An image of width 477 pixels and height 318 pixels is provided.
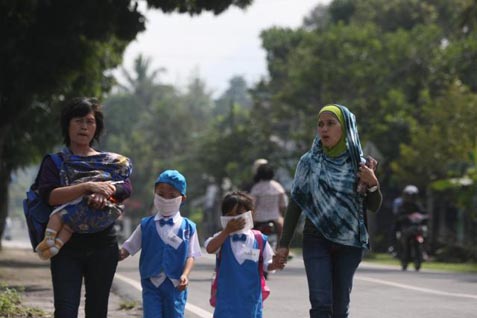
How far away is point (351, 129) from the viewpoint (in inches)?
278

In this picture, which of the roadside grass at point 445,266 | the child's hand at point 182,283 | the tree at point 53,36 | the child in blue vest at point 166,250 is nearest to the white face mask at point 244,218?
the child in blue vest at point 166,250

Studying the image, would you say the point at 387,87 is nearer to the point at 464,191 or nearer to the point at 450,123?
the point at 450,123

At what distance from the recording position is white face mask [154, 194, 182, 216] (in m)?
7.48

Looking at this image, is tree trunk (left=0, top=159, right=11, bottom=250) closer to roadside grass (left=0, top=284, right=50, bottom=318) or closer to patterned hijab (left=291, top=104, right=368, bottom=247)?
roadside grass (left=0, top=284, right=50, bottom=318)

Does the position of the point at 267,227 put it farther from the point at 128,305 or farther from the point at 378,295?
the point at 128,305

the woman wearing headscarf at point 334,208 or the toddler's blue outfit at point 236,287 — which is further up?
the woman wearing headscarf at point 334,208

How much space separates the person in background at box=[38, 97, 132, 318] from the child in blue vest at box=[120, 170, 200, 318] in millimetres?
552

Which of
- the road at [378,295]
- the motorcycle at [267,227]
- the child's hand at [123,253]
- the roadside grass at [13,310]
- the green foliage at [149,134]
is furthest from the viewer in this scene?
the green foliage at [149,134]

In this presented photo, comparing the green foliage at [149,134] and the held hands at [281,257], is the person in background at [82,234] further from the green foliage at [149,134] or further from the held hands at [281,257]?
the green foliage at [149,134]

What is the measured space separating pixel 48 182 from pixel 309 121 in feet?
115

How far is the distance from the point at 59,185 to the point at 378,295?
22.5ft

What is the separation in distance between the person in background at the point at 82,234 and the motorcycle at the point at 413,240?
44.0ft

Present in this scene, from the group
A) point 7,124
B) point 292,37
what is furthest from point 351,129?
point 292,37

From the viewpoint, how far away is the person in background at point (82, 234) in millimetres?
6531
